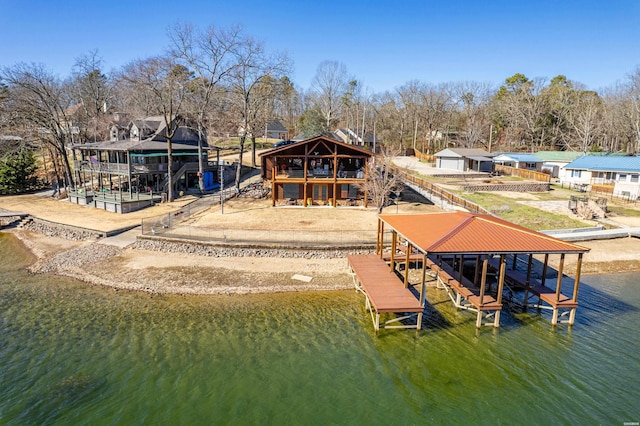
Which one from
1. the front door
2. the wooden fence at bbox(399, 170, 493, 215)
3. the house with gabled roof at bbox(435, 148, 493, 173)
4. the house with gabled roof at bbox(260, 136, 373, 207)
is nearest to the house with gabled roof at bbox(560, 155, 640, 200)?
the house with gabled roof at bbox(435, 148, 493, 173)

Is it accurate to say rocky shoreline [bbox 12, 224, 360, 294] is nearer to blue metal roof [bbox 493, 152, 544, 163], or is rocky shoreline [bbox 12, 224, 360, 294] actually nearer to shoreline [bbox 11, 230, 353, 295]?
shoreline [bbox 11, 230, 353, 295]

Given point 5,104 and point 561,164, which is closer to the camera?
point 5,104

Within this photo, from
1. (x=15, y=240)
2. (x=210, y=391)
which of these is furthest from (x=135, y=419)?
(x=15, y=240)

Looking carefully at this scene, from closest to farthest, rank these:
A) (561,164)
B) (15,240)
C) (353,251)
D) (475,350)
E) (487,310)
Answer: (475,350) < (487,310) < (353,251) < (15,240) < (561,164)

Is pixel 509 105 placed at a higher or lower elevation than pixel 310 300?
higher

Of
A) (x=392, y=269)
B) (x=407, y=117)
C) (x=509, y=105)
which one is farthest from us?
(x=407, y=117)

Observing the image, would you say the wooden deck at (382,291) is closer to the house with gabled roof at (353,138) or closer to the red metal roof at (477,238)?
the red metal roof at (477,238)

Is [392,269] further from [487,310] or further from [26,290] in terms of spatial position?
[26,290]

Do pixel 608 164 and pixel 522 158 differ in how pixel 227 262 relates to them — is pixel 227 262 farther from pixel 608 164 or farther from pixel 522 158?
pixel 522 158
